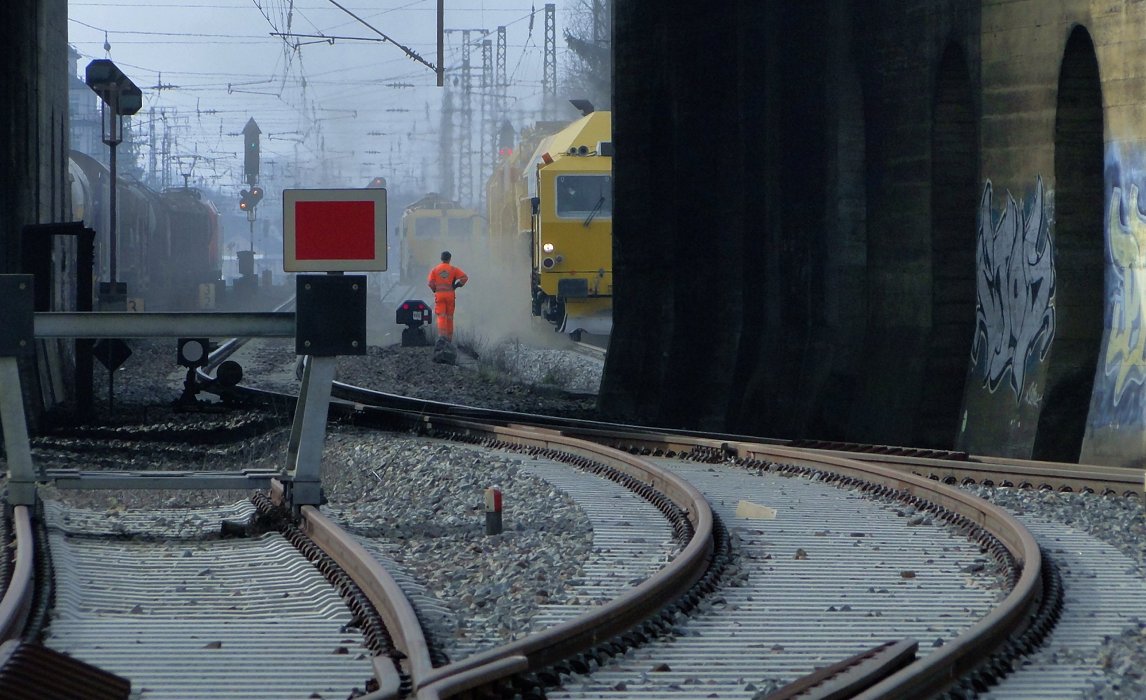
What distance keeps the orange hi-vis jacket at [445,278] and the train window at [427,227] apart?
2124cm

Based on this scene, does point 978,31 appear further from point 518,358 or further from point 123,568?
point 518,358

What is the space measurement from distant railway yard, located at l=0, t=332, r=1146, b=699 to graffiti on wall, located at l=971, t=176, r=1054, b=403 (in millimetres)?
1632

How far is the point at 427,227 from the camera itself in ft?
153

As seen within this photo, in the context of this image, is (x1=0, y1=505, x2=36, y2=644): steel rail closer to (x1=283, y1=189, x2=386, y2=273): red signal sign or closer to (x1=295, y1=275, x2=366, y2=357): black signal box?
(x1=295, y1=275, x2=366, y2=357): black signal box

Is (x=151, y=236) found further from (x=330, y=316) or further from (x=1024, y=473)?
(x=330, y=316)

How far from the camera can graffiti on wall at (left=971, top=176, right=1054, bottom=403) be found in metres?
11.3

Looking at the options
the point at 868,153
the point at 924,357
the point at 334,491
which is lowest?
the point at 334,491

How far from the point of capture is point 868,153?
14.3 meters

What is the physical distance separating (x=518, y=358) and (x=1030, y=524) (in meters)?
16.7

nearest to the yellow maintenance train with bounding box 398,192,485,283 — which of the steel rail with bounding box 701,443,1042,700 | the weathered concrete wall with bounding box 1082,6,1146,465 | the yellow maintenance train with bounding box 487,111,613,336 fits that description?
the yellow maintenance train with bounding box 487,111,613,336

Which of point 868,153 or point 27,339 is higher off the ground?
point 868,153

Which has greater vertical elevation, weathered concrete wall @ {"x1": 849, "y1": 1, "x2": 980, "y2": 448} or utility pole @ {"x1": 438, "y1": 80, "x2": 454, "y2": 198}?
utility pole @ {"x1": 438, "y1": 80, "x2": 454, "y2": 198}

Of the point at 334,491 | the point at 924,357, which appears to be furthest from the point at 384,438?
the point at 924,357

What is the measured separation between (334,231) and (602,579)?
241cm
